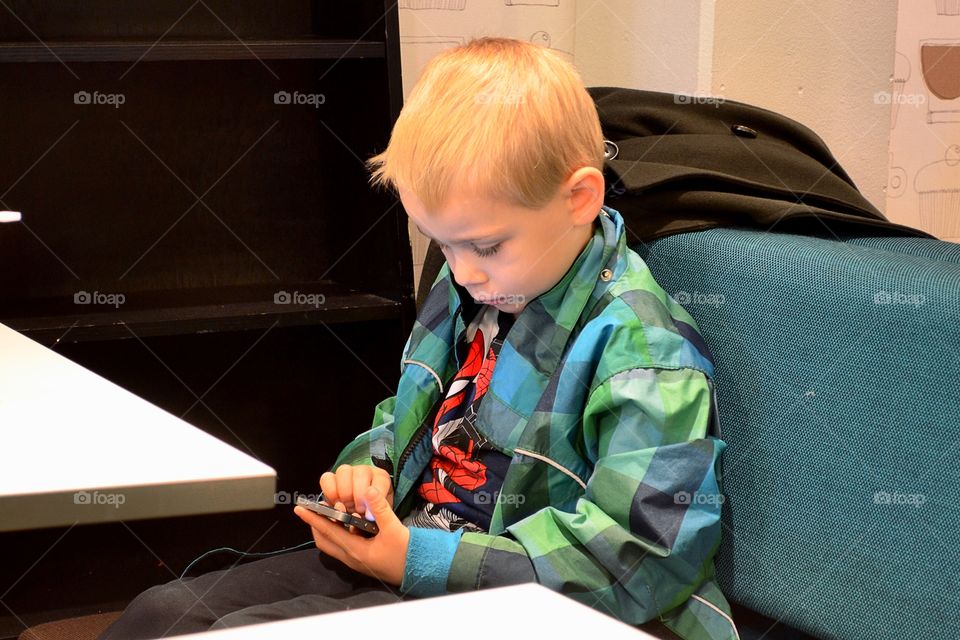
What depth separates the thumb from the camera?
1.13 meters

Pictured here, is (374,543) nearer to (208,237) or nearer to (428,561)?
(428,561)

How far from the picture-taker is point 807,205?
1196 mm

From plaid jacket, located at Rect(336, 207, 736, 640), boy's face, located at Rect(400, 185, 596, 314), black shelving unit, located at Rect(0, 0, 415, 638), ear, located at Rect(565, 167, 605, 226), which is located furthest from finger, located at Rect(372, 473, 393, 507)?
black shelving unit, located at Rect(0, 0, 415, 638)

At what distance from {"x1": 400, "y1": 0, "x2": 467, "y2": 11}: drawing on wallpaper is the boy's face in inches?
38.3

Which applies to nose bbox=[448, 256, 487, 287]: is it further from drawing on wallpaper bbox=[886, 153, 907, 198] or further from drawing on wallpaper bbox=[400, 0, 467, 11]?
drawing on wallpaper bbox=[886, 153, 907, 198]

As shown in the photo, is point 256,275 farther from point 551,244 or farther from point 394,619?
point 394,619

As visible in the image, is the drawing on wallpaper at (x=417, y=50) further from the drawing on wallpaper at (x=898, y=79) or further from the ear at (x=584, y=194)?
the ear at (x=584, y=194)

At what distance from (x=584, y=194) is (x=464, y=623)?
763 mm

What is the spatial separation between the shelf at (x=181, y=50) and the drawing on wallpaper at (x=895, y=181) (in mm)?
959

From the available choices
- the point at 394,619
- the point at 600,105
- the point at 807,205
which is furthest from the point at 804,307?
the point at 394,619

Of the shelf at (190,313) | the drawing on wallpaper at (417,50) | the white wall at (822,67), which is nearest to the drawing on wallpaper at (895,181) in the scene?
the white wall at (822,67)

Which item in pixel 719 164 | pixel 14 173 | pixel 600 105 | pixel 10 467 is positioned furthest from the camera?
pixel 14 173

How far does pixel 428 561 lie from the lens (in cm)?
110

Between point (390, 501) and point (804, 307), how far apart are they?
1.80ft
